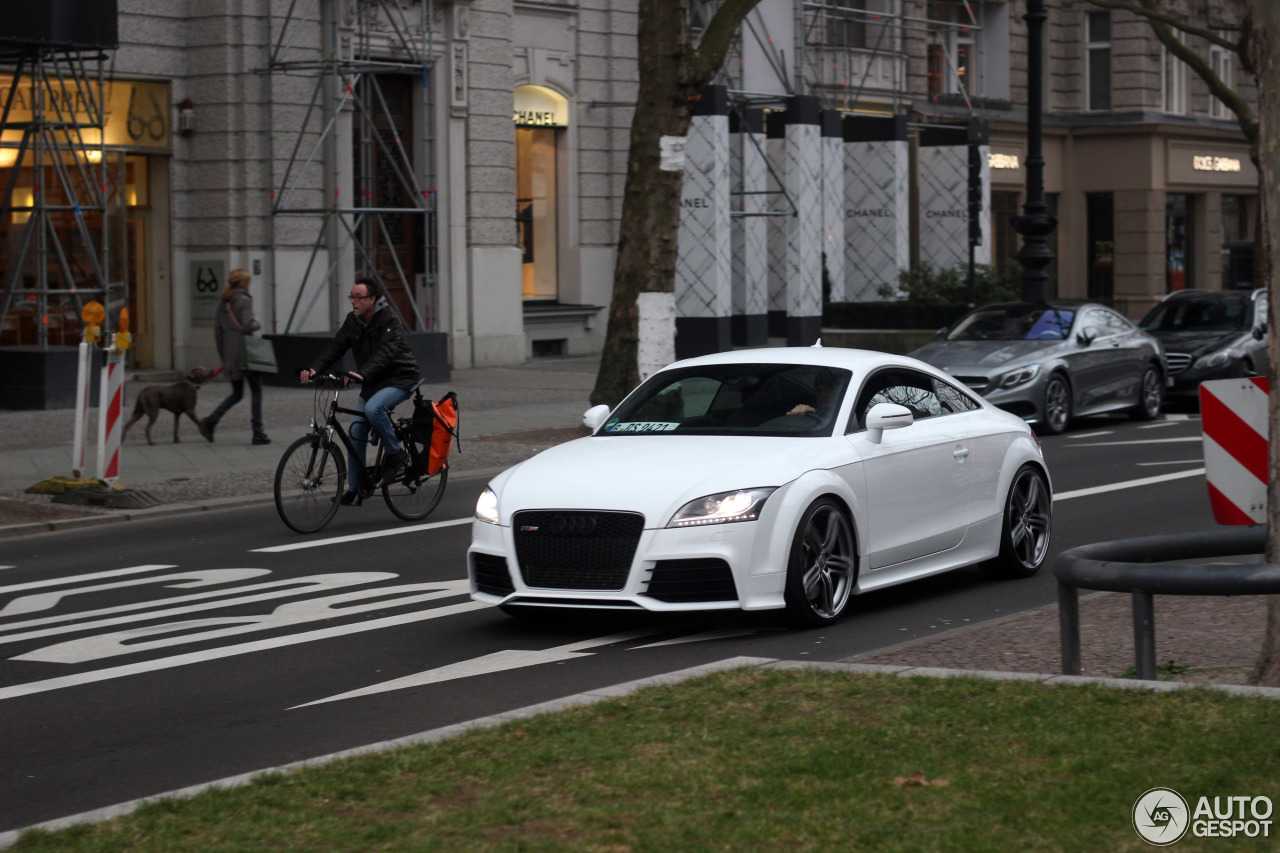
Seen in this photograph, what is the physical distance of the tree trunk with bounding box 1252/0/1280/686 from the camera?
21.8ft

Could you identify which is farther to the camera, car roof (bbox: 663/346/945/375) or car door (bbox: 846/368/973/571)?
car roof (bbox: 663/346/945/375)

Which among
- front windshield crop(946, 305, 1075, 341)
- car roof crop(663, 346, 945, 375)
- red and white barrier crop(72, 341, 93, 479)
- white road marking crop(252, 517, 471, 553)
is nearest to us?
car roof crop(663, 346, 945, 375)

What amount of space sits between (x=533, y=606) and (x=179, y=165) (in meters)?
19.4

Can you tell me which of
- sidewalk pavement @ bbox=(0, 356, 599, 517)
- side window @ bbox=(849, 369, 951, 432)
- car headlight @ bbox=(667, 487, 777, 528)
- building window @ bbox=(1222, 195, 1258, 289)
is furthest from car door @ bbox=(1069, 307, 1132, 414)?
building window @ bbox=(1222, 195, 1258, 289)

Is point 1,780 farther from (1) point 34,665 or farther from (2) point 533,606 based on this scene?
(2) point 533,606

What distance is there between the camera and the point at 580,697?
268 inches

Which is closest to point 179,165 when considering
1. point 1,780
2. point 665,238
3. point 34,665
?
point 665,238

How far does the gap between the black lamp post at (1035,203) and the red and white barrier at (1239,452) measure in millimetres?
19154

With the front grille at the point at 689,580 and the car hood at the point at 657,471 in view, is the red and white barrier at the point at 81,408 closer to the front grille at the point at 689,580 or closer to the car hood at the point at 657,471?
the car hood at the point at 657,471

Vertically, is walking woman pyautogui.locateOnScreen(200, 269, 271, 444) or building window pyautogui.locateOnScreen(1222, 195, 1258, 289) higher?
building window pyautogui.locateOnScreen(1222, 195, 1258, 289)

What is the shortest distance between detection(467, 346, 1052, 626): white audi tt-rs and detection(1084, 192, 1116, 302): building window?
1462 inches

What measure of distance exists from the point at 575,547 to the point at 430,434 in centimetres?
511

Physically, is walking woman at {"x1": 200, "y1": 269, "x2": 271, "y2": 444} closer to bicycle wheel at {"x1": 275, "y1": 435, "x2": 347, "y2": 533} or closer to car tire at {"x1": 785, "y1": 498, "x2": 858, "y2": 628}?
bicycle wheel at {"x1": 275, "y1": 435, "x2": 347, "y2": 533}

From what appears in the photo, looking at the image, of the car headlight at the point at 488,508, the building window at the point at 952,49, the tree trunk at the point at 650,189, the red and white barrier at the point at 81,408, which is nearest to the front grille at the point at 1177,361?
the tree trunk at the point at 650,189
